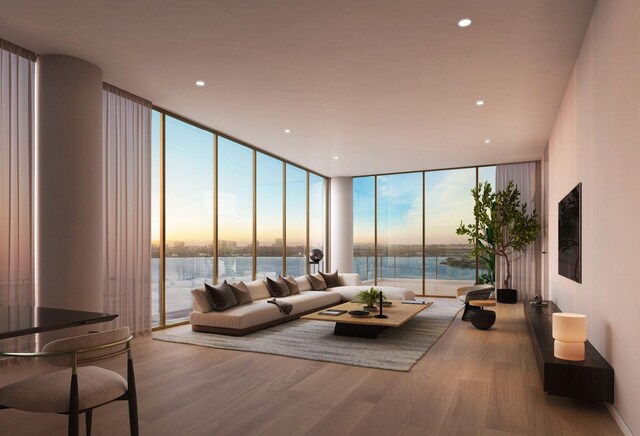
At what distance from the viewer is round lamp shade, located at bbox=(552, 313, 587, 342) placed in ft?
11.1

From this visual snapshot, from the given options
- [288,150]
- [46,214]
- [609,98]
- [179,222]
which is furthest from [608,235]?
[288,150]

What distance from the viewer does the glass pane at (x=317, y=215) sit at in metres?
11.1

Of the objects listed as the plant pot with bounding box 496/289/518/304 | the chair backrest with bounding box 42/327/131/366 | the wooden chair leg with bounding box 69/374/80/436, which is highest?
the chair backrest with bounding box 42/327/131/366

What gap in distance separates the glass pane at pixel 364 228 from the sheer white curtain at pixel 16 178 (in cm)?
824

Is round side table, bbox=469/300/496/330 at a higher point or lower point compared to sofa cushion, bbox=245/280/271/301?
lower

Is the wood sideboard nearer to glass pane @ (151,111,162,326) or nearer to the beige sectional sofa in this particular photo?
the beige sectional sofa

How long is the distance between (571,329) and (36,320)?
11.6 feet

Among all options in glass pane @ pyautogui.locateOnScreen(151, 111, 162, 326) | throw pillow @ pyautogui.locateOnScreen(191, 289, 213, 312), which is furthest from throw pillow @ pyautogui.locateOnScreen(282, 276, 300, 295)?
glass pane @ pyautogui.locateOnScreen(151, 111, 162, 326)

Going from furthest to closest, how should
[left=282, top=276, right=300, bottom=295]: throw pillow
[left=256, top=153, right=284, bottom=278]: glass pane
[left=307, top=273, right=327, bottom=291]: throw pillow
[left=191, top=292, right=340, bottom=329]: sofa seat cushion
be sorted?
1. [left=307, top=273, right=327, bottom=291]: throw pillow
2. [left=256, top=153, right=284, bottom=278]: glass pane
3. [left=282, top=276, right=300, bottom=295]: throw pillow
4. [left=191, top=292, right=340, bottom=329]: sofa seat cushion

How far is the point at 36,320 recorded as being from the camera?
2.18 metres

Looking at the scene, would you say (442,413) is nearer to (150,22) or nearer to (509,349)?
(509,349)

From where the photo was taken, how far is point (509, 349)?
203 inches

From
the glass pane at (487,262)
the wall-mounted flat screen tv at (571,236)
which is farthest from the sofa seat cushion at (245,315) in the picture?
the glass pane at (487,262)

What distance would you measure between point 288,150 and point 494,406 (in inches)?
254
